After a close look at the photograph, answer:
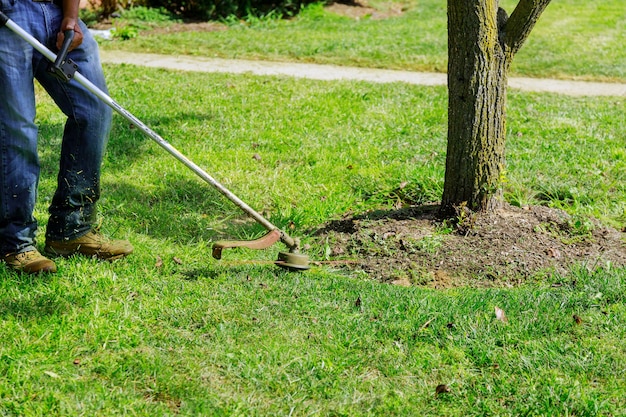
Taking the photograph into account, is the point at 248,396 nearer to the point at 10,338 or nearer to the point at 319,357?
the point at 319,357

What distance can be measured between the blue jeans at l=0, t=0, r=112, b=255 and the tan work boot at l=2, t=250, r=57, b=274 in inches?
1.4

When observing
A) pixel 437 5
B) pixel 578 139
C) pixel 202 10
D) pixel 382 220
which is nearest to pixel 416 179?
pixel 382 220

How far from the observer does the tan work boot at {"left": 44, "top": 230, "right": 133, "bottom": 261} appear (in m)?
4.23

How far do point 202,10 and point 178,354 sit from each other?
8.84 meters

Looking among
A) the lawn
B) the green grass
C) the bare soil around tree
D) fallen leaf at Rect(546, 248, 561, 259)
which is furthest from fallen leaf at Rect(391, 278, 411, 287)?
the green grass

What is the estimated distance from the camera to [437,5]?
543 inches

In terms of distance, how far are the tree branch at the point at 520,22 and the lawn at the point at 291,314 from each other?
1061mm

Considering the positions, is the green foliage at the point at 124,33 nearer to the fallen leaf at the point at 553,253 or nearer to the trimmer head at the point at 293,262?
the trimmer head at the point at 293,262

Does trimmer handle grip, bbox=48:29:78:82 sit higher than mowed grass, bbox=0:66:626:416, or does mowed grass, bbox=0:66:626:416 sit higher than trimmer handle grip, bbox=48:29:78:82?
trimmer handle grip, bbox=48:29:78:82

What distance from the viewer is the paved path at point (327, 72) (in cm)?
841

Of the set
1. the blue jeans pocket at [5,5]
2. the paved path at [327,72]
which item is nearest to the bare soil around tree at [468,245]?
the blue jeans pocket at [5,5]

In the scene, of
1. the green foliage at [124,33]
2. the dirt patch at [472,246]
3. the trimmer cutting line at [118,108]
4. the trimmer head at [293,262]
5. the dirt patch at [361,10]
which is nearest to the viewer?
the trimmer cutting line at [118,108]

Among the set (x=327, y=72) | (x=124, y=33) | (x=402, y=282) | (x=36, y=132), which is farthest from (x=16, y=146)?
(x=124, y=33)

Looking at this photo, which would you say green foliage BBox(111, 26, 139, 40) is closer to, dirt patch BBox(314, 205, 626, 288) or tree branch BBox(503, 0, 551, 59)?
dirt patch BBox(314, 205, 626, 288)
